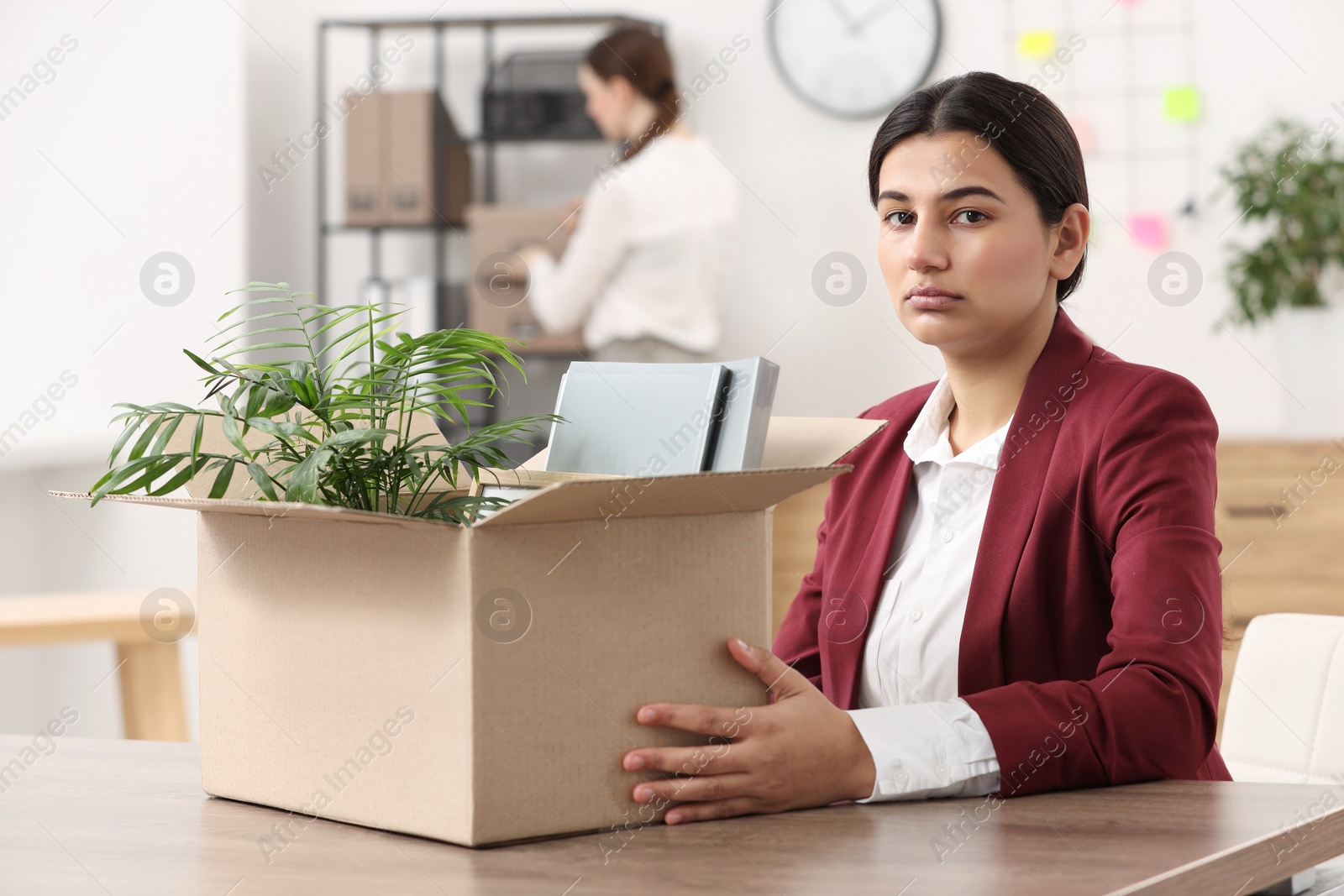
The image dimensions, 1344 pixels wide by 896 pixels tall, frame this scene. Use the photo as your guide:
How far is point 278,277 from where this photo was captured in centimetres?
413

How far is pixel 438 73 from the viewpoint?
3.87 metres

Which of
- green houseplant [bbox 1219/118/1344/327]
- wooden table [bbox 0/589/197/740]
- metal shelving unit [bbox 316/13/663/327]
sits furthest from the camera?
metal shelving unit [bbox 316/13/663/327]

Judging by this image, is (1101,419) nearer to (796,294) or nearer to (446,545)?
(446,545)

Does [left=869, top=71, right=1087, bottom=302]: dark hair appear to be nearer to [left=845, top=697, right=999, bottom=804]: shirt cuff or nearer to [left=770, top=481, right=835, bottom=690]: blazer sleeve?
[left=770, top=481, right=835, bottom=690]: blazer sleeve

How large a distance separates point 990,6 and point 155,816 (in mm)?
3498

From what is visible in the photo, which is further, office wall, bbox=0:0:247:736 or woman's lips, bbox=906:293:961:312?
office wall, bbox=0:0:247:736

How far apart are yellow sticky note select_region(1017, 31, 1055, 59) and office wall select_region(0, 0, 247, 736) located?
7.83ft

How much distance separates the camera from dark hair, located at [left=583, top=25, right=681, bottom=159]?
137 inches

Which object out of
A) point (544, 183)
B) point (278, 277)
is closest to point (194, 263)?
point (278, 277)

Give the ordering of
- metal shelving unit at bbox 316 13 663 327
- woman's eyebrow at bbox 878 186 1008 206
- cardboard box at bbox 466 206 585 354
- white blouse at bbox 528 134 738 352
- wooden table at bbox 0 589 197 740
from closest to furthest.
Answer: woman's eyebrow at bbox 878 186 1008 206
wooden table at bbox 0 589 197 740
white blouse at bbox 528 134 738 352
cardboard box at bbox 466 206 585 354
metal shelving unit at bbox 316 13 663 327

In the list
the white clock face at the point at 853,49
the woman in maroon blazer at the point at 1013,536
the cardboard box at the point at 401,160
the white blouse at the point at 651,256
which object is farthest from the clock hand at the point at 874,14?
the woman in maroon blazer at the point at 1013,536

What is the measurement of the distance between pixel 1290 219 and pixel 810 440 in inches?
109

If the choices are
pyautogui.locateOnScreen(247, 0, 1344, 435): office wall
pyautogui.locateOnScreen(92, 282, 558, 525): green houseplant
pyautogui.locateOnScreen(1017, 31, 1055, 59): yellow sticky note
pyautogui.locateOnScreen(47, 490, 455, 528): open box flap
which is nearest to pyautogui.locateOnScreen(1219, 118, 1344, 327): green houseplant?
pyautogui.locateOnScreen(247, 0, 1344, 435): office wall

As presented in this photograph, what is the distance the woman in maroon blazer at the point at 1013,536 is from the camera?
0.86 m
